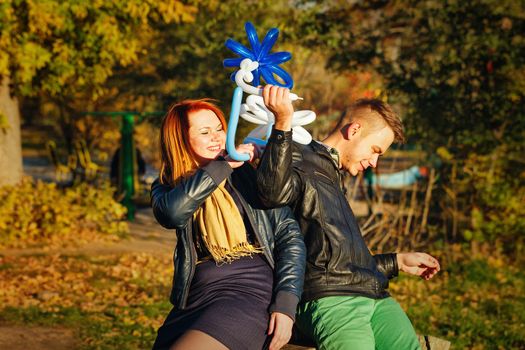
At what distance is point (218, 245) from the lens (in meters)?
2.88

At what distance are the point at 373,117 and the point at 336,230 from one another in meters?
0.54

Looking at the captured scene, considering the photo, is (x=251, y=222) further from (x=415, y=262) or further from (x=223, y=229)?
(x=415, y=262)

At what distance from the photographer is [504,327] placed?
22.2 ft

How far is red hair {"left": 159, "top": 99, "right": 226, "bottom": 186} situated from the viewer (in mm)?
3008

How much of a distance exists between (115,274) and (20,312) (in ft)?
6.44

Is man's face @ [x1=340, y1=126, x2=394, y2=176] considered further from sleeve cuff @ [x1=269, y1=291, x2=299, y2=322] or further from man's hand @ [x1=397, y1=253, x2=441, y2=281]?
sleeve cuff @ [x1=269, y1=291, x2=299, y2=322]

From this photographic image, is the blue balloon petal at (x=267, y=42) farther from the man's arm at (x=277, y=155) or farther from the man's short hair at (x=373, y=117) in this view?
the man's short hair at (x=373, y=117)

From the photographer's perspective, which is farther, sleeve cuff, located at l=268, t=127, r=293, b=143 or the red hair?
the red hair

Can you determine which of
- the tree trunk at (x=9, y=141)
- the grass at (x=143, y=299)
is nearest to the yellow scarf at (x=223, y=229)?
the grass at (x=143, y=299)

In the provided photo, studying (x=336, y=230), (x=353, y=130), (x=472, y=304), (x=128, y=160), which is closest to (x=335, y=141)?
(x=353, y=130)

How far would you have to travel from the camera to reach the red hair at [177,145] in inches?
118

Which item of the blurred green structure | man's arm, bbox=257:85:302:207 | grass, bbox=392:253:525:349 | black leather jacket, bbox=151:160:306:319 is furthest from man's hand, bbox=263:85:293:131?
the blurred green structure

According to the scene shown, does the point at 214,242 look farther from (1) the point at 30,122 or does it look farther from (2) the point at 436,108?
(1) the point at 30,122

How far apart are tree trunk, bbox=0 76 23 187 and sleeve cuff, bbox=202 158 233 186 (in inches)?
343
